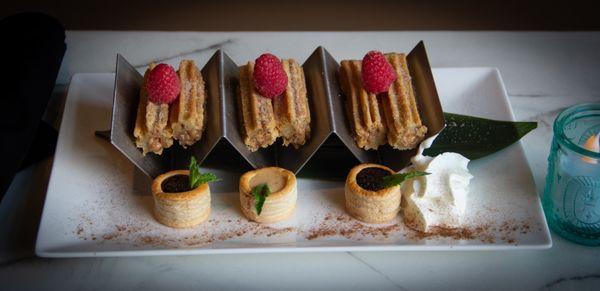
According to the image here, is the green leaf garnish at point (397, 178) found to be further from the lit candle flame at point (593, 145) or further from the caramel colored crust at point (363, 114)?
the lit candle flame at point (593, 145)

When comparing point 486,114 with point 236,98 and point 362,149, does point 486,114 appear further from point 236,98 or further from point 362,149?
point 236,98

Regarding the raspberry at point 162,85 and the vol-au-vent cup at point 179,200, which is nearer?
the vol-au-vent cup at point 179,200

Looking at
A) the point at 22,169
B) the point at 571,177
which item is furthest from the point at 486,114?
the point at 22,169

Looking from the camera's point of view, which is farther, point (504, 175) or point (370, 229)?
point (504, 175)

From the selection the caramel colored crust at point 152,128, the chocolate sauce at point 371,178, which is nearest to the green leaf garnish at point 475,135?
the chocolate sauce at point 371,178

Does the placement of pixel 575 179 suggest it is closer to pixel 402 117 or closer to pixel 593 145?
pixel 593 145
